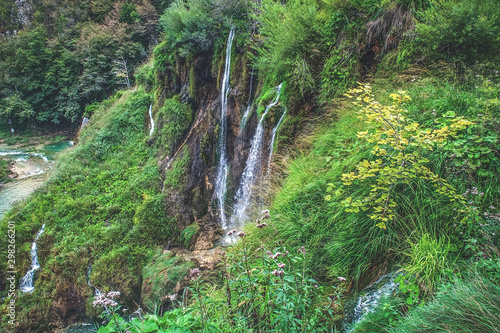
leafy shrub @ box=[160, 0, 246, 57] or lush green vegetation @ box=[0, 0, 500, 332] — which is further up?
leafy shrub @ box=[160, 0, 246, 57]

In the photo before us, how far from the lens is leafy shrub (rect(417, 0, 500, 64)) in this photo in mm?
3248

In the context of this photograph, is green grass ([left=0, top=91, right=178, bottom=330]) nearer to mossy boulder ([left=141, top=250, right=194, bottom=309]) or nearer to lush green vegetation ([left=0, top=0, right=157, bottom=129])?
mossy boulder ([left=141, top=250, right=194, bottom=309])

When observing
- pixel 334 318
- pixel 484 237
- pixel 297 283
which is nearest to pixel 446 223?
pixel 484 237

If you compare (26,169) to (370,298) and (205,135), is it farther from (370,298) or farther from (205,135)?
(370,298)

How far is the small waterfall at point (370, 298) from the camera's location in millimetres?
2193

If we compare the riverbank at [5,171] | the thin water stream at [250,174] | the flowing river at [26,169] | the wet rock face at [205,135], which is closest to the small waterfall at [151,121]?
the wet rock face at [205,135]

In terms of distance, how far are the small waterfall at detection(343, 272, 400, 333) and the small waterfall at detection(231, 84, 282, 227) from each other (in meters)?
3.77

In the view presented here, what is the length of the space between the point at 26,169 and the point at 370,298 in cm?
2396

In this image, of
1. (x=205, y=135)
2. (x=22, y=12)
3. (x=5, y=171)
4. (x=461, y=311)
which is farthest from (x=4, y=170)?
(x=22, y=12)

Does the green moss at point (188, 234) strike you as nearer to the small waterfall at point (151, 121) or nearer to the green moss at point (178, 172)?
the green moss at point (178, 172)

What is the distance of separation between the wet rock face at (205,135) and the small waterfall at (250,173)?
65 cm

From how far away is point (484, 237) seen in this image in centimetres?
199

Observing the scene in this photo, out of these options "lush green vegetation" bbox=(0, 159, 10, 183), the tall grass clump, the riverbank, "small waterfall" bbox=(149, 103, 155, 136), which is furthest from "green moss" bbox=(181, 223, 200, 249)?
"lush green vegetation" bbox=(0, 159, 10, 183)

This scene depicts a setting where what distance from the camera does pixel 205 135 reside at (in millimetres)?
9492
